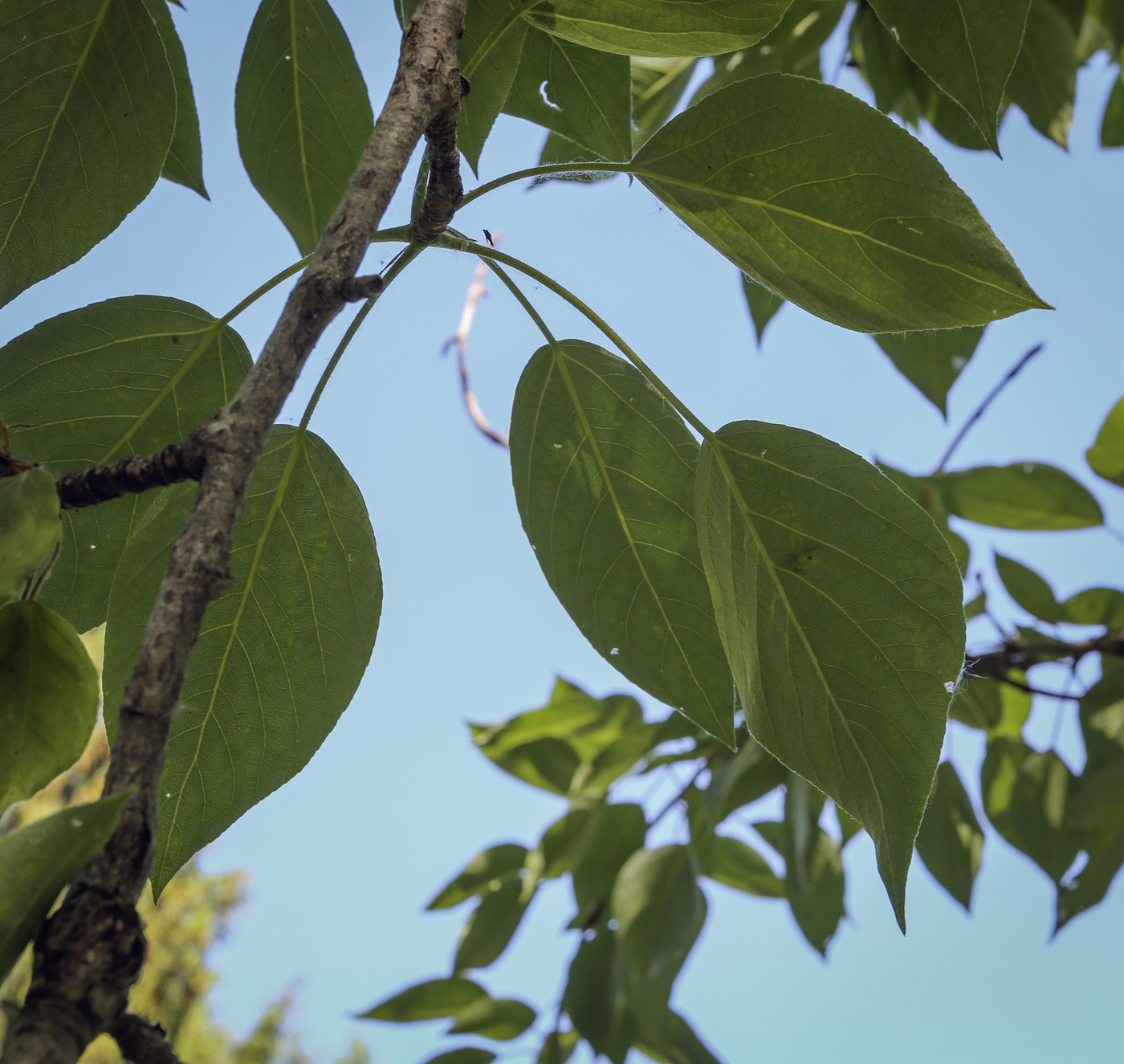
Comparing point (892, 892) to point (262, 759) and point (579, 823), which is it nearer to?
point (262, 759)

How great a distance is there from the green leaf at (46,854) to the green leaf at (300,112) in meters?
0.38

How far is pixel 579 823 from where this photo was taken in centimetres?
87

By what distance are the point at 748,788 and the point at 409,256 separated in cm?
60

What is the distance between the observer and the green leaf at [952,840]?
Result: 742 millimetres

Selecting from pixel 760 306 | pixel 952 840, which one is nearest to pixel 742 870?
pixel 952 840

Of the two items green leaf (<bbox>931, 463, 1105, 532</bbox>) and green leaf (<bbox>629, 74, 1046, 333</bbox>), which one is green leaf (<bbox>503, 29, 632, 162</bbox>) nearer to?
green leaf (<bbox>629, 74, 1046, 333</bbox>)

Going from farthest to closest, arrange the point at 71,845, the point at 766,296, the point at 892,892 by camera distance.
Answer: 1. the point at 766,296
2. the point at 892,892
3. the point at 71,845

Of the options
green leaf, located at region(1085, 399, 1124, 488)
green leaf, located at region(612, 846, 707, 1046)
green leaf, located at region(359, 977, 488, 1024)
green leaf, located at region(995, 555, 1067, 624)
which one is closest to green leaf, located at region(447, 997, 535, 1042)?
green leaf, located at region(359, 977, 488, 1024)

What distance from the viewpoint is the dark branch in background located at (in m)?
0.13

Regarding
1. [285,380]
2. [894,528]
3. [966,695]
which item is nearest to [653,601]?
[894,528]

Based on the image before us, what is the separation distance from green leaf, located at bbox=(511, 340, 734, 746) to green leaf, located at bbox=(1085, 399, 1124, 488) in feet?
1.77

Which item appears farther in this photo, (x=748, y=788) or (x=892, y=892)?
(x=748, y=788)

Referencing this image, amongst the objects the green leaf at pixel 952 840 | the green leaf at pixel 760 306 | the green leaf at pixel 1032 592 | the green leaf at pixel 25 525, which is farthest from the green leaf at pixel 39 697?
the green leaf at pixel 1032 592

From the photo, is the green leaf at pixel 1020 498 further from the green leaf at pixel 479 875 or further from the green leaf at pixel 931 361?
the green leaf at pixel 479 875
